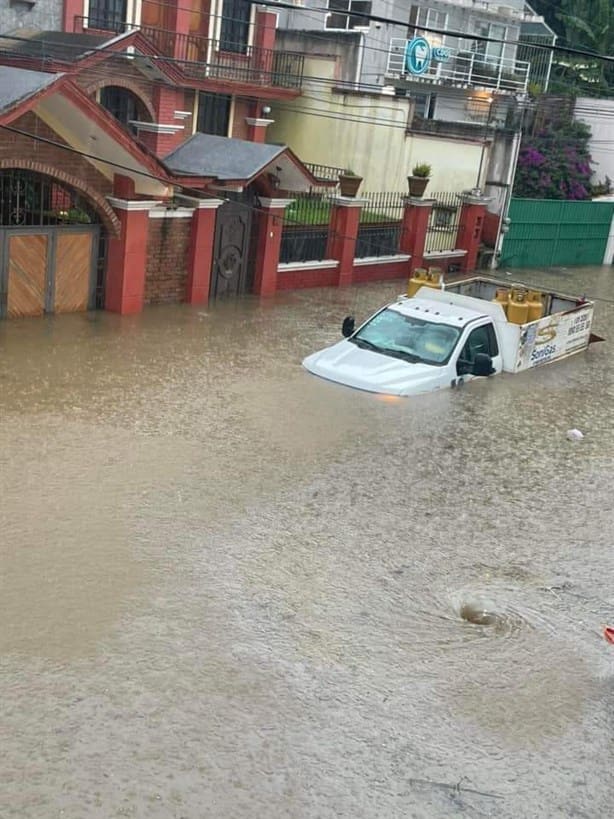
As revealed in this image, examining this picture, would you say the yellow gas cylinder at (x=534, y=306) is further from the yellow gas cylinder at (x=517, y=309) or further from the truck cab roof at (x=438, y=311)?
the truck cab roof at (x=438, y=311)

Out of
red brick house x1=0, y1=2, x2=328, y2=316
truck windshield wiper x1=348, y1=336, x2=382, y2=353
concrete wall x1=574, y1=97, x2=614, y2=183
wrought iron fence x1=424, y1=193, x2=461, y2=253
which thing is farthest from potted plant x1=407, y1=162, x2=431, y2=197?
concrete wall x1=574, y1=97, x2=614, y2=183

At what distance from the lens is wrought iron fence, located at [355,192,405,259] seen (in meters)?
25.9

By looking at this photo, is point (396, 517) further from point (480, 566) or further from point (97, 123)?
point (97, 123)

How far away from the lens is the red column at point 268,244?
73.1 ft

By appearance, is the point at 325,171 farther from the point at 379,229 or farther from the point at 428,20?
the point at 428,20

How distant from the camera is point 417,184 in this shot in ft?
87.2

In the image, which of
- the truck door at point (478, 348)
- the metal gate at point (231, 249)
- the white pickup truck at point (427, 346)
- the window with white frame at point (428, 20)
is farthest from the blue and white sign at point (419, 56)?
the truck door at point (478, 348)

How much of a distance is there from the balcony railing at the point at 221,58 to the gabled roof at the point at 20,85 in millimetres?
11181

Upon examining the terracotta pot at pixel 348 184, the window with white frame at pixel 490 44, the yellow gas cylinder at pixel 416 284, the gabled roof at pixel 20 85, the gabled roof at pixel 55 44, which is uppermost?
the window with white frame at pixel 490 44

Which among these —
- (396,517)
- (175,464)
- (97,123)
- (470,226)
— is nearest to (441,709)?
(396,517)

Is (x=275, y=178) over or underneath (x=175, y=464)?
over

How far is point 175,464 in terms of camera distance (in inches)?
480

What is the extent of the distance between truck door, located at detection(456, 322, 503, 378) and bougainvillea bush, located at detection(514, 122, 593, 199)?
22.0 m

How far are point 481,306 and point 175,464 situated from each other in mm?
7402
